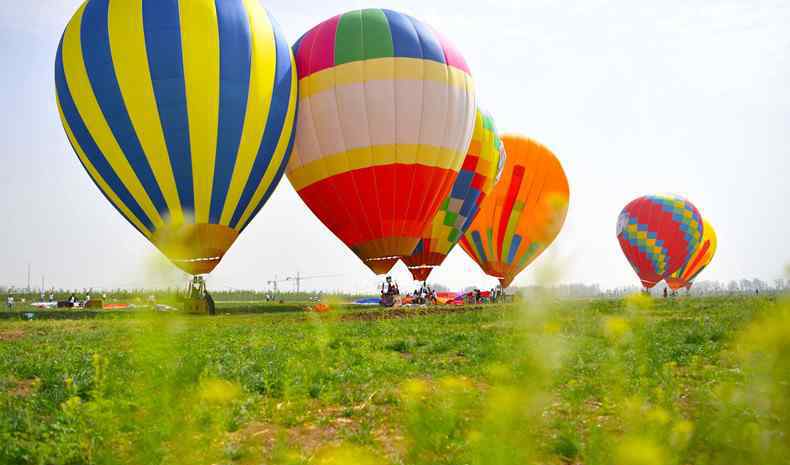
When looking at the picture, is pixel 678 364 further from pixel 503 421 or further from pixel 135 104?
pixel 135 104

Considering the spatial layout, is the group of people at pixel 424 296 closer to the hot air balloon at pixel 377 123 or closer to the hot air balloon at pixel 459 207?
the hot air balloon at pixel 459 207

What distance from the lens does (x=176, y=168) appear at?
2092cm

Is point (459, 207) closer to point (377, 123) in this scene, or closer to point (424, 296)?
point (424, 296)

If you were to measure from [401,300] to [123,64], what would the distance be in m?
18.1

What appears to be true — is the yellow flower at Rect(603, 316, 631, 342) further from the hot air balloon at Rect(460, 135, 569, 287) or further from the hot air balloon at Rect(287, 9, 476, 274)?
the hot air balloon at Rect(460, 135, 569, 287)

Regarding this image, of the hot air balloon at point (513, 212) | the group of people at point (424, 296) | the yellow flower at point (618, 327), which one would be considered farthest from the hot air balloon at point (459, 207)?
the yellow flower at point (618, 327)

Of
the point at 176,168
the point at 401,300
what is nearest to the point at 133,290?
the point at 176,168

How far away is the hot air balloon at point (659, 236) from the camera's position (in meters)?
55.1

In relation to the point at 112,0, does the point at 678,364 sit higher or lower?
lower

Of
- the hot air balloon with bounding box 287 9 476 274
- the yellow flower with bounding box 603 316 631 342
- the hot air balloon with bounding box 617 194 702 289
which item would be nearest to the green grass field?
the yellow flower with bounding box 603 316 631 342

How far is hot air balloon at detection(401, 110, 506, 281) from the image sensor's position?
33125mm

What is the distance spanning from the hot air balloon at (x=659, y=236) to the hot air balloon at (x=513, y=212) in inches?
688

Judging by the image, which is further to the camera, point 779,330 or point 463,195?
point 463,195

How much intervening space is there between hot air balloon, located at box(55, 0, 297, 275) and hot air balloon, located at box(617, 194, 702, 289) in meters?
42.5
